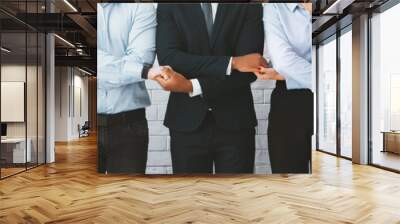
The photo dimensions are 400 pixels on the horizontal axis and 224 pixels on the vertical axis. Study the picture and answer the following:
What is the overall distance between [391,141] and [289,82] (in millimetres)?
2666

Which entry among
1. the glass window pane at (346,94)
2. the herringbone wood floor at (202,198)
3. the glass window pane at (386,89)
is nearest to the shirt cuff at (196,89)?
the herringbone wood floor at (202,198)

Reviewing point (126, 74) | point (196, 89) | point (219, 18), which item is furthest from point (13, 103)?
point (219, 18)

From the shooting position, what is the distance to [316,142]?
11.7m

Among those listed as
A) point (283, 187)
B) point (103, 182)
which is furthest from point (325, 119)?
point (103, 182)

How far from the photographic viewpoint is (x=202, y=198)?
5008 mm

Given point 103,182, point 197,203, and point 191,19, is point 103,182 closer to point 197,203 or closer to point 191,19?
point 197,203

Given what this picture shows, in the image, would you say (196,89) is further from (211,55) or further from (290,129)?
(290,129)

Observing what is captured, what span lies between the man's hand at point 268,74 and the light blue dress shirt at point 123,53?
1.84 meters

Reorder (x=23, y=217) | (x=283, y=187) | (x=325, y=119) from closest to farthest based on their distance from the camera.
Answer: (x=23, y=217) < (x=283, y=187) < (x=325, y=119)

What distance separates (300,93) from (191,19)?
224 cm

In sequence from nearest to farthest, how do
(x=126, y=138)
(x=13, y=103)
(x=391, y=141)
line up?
1. (x=126, y=138)
2. (x=13, y=103)
3. (x=391, y=141)

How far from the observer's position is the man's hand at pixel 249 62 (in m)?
6.59

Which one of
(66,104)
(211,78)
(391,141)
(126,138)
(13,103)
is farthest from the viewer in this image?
(66,104)

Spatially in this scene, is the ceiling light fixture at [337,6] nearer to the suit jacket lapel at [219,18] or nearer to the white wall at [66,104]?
the suit jacket lapel at [219,18]
